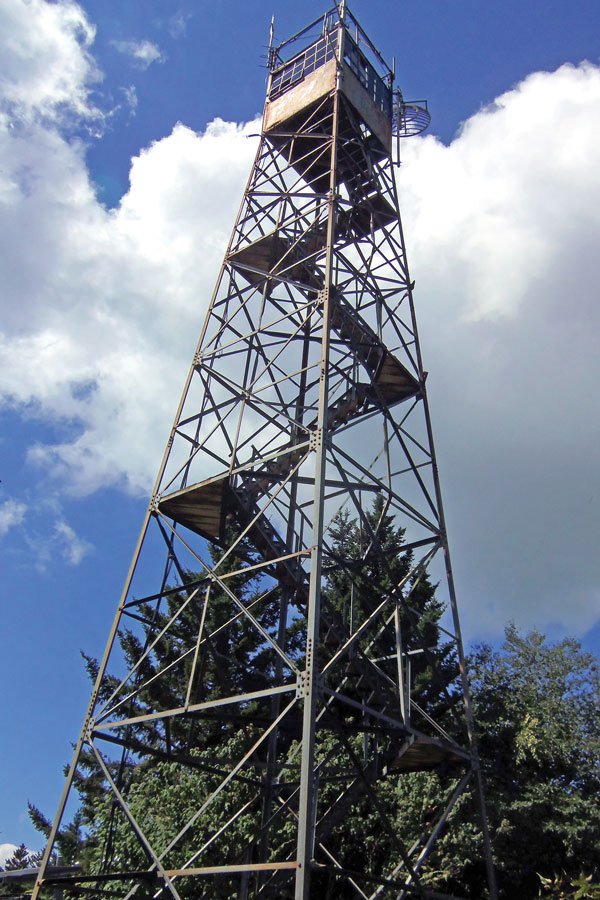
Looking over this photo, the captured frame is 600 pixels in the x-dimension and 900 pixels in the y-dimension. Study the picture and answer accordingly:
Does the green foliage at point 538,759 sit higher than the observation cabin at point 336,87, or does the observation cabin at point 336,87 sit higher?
the observation cabin at point 336,87

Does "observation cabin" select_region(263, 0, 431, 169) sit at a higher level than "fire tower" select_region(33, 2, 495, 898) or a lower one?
higher

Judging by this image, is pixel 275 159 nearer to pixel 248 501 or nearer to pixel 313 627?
pixel 248 501

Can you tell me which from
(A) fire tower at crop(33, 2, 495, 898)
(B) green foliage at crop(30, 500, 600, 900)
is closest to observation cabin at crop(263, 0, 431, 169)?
(A) fire tower at crop(33, 2, 495, 898)

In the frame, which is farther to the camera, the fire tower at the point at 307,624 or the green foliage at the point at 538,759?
the green foliage at the point at 538,759

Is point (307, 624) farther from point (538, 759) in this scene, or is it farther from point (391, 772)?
point (538, 759)

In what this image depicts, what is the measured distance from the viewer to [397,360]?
51.4 ft

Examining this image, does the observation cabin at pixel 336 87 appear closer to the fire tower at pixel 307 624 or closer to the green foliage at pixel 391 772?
the fire tower at pixel 307 624

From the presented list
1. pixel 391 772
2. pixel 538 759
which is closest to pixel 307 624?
pixel 391 772

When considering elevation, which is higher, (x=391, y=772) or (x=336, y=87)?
(x=336, y=87)

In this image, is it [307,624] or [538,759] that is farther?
[538,759]

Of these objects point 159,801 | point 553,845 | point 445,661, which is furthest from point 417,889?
point 445,661

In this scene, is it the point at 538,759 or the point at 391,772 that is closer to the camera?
the point at 391,772

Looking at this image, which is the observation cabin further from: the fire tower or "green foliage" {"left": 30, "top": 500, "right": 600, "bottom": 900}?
"green foliage" {"left": 30, "top": 500, "right": 600, "bottom": 900}

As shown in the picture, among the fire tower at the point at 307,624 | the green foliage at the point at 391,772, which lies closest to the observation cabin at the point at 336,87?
the fire tower at the point at 307,624
